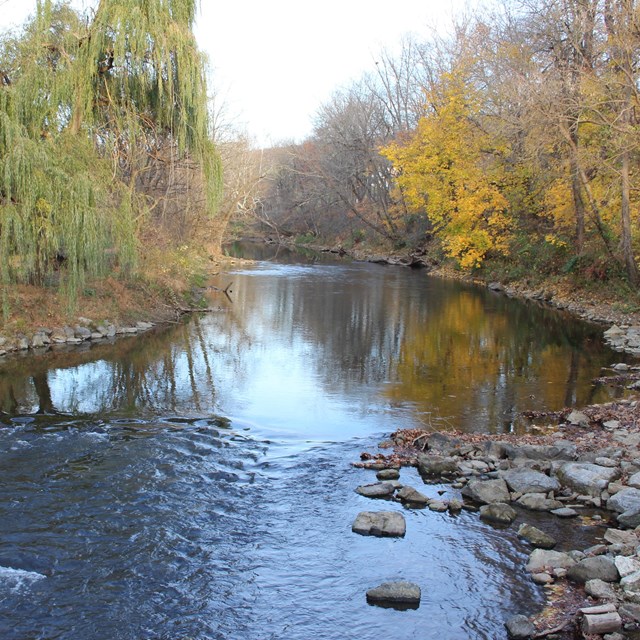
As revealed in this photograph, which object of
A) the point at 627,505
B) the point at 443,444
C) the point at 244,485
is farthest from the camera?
the point at 443,444

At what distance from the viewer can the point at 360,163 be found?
42438 millimetres

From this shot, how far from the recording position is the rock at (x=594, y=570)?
5.47 metres

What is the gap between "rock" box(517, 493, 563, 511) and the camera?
713 centimetres

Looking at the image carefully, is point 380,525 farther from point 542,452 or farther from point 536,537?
point 542,452

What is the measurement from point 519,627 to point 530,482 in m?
2.81

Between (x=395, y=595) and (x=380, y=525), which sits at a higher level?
(x=380, y=525)

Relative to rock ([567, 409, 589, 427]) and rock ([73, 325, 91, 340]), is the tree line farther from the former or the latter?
rock ([73, 325, 91, 340])

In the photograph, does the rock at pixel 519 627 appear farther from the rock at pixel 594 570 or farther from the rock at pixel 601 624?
the rock at pixel 594 570

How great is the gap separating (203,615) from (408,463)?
3950mm

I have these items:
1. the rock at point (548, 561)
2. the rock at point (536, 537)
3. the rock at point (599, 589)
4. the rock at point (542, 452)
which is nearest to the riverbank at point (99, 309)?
the rock at point (542, 452)

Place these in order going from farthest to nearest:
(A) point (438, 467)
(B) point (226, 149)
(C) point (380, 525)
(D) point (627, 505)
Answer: (B) point (226, 149) < (A) point (438, 467) < (D) point (627, 505) < (C) point (380, 525)

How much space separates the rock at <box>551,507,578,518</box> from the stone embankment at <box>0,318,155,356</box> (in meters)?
11.2

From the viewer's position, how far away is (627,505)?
686cm

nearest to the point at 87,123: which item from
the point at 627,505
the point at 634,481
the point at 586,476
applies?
the point at 586,476
